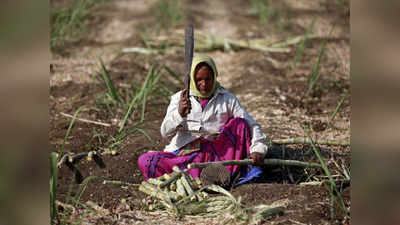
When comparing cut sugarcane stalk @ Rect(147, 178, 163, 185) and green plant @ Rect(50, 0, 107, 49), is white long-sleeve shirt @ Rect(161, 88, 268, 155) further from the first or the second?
green plant @ Rect(50, 0, 107, 49)

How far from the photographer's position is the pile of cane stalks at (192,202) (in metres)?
2.43

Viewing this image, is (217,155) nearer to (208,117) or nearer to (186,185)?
(208,117)

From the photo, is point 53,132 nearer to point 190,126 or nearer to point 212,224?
point 190,126

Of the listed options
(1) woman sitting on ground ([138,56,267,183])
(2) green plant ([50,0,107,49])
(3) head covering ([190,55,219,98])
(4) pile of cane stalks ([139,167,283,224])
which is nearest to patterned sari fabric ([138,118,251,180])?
(1) woman sitting on ground ([138,56,267,183])

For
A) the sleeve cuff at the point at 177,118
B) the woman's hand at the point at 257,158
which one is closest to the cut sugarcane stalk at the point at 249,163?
the woman's hand at the point at 257,158

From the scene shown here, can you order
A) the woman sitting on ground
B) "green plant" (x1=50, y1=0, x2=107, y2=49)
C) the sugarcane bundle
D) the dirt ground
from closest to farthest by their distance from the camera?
the sugarcane bundle < the dirt ground < the woman sitting on ground < "green plant" (x1=50, y1=0, x2=107, y2=49)

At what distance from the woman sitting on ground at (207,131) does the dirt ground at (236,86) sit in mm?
206

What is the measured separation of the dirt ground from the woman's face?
0.57 meters

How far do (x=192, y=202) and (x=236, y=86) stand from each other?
2.47 m

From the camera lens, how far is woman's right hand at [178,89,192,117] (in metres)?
2.82

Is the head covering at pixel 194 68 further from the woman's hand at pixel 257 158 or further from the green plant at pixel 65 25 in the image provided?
the green plant at pixel 65 25

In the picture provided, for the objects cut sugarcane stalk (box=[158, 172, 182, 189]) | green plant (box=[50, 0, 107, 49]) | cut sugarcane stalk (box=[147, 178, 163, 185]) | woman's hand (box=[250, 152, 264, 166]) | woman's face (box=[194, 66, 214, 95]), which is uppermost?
green plant (box=[50, 0, 107, 49])

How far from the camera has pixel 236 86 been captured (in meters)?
5.00
